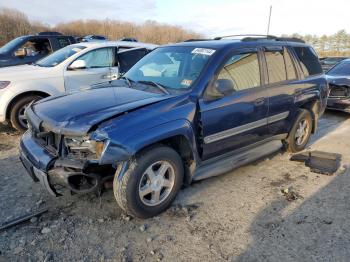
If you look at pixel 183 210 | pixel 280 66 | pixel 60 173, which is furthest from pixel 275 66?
pixel 60 173

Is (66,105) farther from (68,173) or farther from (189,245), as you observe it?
(189,245)

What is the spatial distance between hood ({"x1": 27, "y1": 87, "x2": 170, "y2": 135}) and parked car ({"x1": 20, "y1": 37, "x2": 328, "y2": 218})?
11 millimetres

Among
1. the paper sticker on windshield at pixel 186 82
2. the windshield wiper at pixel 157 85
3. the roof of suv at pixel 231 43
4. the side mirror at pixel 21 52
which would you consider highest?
the roof of suv at pixel 231 43

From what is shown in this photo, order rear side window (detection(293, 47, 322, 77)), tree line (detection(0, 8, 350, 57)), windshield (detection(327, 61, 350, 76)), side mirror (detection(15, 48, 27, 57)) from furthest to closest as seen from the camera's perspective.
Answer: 1. tree line (detection(0, 8, 350, 57))
2. side mirror (detection(15, 48, 27, 57))
3. windshield (detection(327, 61, 350, 76))
4. rear side window (detection(293, 47, 322, 77))

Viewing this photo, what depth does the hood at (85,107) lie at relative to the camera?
296 cm

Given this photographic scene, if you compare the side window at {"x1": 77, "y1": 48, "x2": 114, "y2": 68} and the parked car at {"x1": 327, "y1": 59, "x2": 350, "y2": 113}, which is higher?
the side window at {"x1": 77, "y1": 48, "x2": 114, "y2": 68}

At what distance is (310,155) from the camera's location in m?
5.19

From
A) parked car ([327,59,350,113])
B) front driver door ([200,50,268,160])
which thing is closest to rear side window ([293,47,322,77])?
front driver door ([200,50,268,160])

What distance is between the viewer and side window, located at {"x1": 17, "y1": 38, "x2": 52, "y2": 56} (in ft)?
30.9

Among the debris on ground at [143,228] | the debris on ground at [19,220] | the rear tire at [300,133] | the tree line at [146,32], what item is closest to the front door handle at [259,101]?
the rear tire at [300,133]

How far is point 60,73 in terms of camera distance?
6574mm

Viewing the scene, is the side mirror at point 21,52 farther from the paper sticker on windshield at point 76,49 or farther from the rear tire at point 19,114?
the rear tire at point 19,114

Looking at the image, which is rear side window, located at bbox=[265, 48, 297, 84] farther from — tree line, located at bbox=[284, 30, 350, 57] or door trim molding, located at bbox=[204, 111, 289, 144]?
tree line, located at bbox=[284, 30, 350, 57]

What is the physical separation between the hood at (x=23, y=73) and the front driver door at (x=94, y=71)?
0.43 metres
